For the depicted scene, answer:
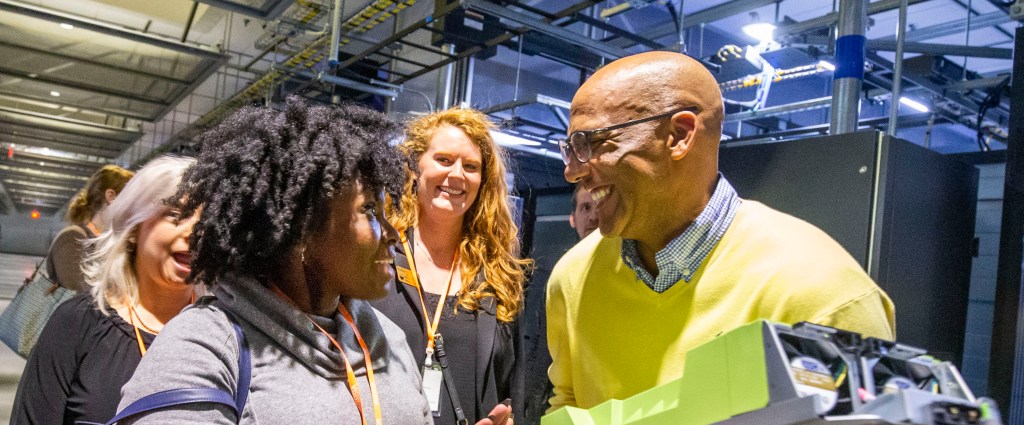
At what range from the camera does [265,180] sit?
50.6 inches

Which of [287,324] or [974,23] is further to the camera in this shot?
[974,23]

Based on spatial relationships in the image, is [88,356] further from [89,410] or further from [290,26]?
[290,26]

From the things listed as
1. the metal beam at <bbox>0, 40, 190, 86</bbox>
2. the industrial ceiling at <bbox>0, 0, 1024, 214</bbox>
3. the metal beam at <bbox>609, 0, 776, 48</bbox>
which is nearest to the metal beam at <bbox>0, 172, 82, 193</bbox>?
the industrial ceiling at <bbox>0, 0, 1024, 214</bbox>

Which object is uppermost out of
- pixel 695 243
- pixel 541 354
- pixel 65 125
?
pixel 65 125

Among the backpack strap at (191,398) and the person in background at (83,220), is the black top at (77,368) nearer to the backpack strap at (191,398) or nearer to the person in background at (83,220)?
the backpack strap at (191,398)

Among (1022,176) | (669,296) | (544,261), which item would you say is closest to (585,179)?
(669,296)

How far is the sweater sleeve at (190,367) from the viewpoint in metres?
1.05

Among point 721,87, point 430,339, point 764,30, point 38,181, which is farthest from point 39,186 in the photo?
point 430,339

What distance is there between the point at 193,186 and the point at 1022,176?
90.0 inches

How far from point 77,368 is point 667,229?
4.85ft

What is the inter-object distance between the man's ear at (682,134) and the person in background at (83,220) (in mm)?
3312

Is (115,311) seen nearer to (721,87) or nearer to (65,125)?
(721,87)

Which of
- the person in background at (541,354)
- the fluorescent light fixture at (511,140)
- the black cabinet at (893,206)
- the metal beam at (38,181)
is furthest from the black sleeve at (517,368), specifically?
the metal beam at (38,181)

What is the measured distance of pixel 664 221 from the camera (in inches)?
53.9
